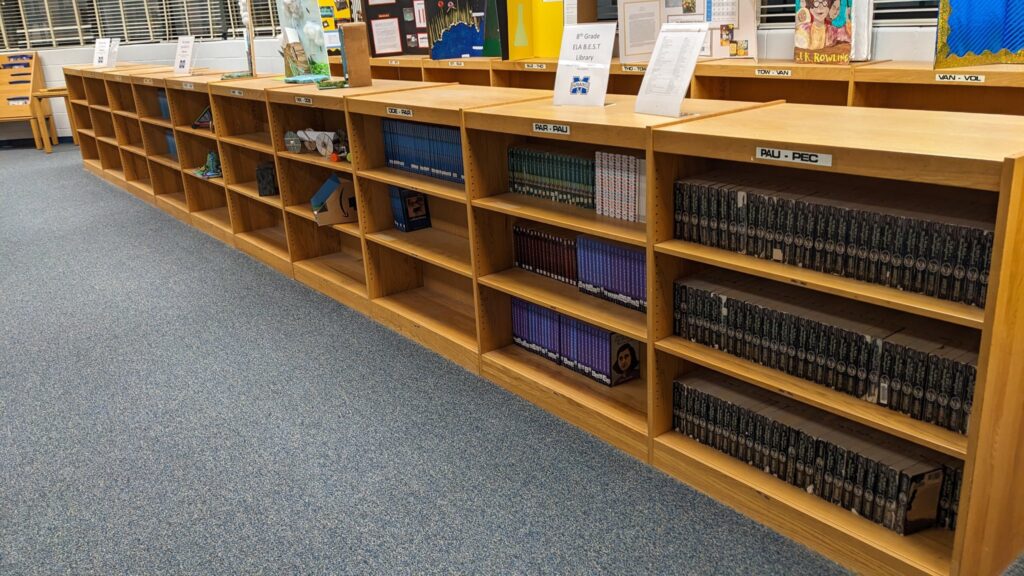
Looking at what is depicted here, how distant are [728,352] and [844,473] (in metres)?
0.44

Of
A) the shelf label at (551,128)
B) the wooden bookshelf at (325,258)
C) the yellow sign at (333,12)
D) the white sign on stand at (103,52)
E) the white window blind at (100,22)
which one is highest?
the white window blind at (100,22)

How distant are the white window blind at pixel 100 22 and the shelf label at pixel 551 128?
28.1ft

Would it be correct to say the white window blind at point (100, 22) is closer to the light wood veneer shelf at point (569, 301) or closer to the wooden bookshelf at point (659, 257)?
the wooden bookshelf at point (659, 257)

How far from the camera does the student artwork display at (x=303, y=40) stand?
14.1ft

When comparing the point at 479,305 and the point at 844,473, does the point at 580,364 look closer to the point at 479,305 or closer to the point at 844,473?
the point at 479,305

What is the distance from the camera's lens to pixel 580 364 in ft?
9.70

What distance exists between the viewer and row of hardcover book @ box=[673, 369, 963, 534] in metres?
1.91

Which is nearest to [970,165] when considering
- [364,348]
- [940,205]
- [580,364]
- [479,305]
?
[940,205]

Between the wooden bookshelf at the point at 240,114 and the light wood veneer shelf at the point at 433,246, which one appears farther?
the wooden bookshelf at the point at 240,114

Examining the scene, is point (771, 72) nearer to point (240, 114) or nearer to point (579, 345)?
point (579, 345)

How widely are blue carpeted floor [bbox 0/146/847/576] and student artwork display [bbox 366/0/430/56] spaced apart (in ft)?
9.16

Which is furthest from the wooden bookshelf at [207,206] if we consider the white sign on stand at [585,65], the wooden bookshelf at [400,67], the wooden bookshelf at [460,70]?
the white sign on stand at [585,65]

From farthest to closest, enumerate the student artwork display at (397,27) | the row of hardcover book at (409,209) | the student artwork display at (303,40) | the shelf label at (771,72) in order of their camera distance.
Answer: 1. the student artwork display at (397,27)
2. the student artwork display at (303,40)
3. the row of hardcover book at (409,209)
4. the shelf label at (771,72)

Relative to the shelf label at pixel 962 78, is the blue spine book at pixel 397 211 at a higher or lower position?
lower
